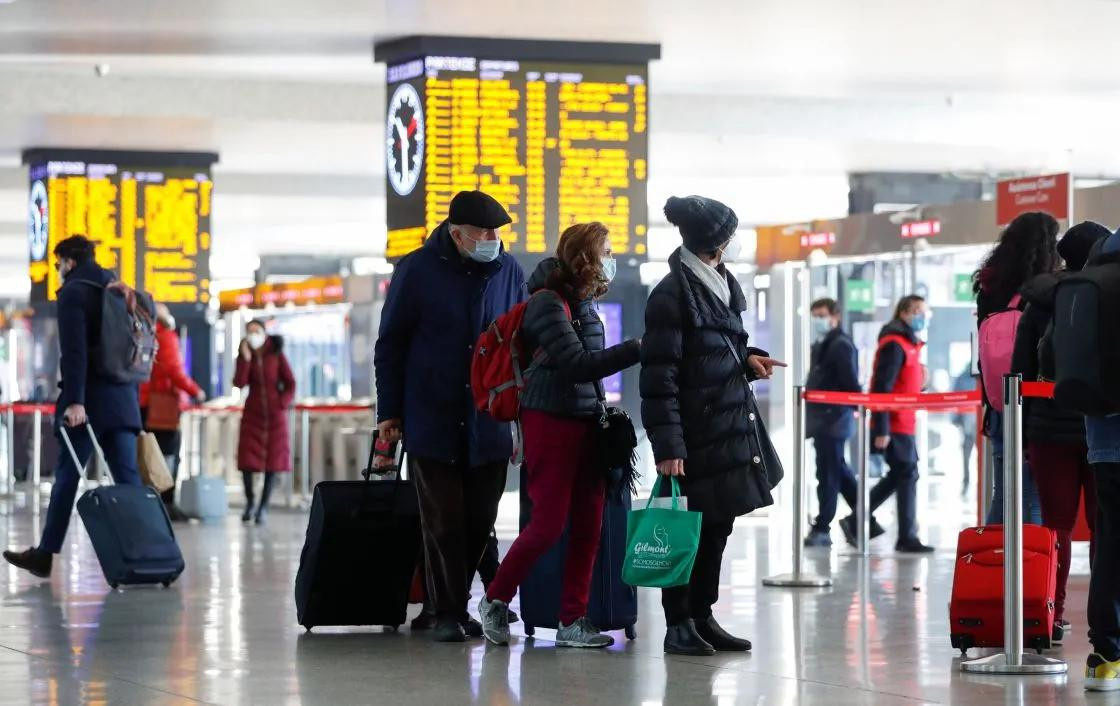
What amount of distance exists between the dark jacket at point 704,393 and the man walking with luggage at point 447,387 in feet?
2.49

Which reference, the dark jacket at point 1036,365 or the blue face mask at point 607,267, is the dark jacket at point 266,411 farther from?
the dark jacket at point 1036,365

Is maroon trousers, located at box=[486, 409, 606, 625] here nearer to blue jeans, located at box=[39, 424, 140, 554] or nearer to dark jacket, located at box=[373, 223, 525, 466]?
dark jacket, located at box=[373, 223, 525, 466]

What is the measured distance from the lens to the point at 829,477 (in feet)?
38.9

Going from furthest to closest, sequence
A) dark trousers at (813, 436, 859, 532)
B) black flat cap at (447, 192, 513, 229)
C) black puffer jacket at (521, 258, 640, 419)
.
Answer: dark trousers at (813, 436, 859, 532)
black flat cap at (447, 192, 513, 229)
black puffer jacket at (521, 258, 640, 419)

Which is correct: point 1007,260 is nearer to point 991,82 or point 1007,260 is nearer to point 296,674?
point 296,674

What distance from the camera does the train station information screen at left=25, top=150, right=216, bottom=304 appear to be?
18.1m

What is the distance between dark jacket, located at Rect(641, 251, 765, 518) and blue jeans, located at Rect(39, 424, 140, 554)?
3812 mm

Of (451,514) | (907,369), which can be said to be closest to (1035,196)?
(907,369)

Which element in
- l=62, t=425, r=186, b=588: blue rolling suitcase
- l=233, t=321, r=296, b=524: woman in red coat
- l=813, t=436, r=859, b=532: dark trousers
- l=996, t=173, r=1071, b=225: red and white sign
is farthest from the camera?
l=233, t=321, r=296, b=524: woman in red coat

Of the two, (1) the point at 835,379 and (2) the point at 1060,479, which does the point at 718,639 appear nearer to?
(2) the point at 1060,479

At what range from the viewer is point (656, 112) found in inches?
653

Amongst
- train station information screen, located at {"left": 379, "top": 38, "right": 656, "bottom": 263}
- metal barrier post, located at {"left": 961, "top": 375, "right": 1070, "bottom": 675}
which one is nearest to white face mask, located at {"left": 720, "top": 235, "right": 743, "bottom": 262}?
metal barrier post, located at {"left": 961, "top": 375, "right": 1070, "bottom": 675}

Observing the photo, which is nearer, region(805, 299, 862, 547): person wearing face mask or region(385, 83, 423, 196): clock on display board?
region(805, 299, 862, 547): person wearing face mask

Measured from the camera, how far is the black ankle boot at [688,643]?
637 centimetres
